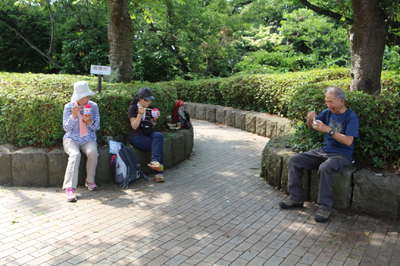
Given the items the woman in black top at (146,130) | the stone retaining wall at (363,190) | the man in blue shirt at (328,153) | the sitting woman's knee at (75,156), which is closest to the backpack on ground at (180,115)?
the woman in black top at (146,130)

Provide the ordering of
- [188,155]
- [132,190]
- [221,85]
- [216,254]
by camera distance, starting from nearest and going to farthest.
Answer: [216,254] → [132,190] → [188,155] → [221,85]

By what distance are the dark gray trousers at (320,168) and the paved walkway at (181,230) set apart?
25cm

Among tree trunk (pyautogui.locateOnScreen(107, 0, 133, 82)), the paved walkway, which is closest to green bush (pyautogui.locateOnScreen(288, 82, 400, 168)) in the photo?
the paved walkway

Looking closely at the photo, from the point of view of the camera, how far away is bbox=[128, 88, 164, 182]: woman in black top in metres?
5.95

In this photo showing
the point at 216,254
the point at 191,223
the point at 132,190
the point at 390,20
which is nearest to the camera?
the point at 216,254

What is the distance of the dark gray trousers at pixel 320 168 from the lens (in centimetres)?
469

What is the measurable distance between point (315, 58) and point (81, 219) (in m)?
12.1

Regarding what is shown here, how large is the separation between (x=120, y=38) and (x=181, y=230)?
509 cm

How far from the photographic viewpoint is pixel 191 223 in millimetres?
4496

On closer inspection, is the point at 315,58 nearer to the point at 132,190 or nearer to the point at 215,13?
the point at 215,13

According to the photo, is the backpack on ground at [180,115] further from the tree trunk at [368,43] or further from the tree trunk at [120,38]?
the tree trunk at [368,43]

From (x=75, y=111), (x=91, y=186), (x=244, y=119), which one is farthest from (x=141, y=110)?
(x=244, y=119)

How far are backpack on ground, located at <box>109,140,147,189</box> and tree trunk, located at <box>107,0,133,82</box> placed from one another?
9.61ft

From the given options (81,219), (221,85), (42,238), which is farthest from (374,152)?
(221,85)
